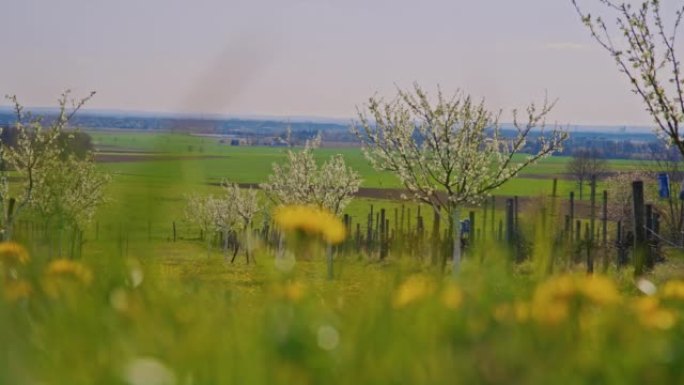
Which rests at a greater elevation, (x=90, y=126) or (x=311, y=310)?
(x=90, y=126)

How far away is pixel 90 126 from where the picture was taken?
2.18m

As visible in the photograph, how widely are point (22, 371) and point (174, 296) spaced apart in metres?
0.88

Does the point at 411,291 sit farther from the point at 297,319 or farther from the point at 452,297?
the point at 297,319

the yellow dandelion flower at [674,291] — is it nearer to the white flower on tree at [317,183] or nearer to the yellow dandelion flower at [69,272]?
the yellow dandelion flower at [69,272]

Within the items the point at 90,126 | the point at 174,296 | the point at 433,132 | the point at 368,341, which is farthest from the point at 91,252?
the point at 433,132

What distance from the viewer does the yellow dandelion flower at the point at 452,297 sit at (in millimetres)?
1644

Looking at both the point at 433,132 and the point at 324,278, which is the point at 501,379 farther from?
the point at 433,132

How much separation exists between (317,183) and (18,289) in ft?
117

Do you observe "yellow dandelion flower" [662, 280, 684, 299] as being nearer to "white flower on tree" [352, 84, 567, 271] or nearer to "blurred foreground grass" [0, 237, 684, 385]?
"blurred foreground grass" [0, 237, 684, 385]

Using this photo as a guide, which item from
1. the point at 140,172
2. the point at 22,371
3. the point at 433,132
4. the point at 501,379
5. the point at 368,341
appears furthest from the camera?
the point at 433,132

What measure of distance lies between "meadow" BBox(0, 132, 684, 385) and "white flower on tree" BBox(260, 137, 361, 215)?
3300 centimetres

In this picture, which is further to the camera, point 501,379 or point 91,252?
point 91,252

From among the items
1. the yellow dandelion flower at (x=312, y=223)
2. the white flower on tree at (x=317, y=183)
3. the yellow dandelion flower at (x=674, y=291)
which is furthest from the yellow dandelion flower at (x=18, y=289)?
the white flower on tree at (x=317, y=183)

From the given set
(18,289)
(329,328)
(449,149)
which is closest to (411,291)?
(329,328)
